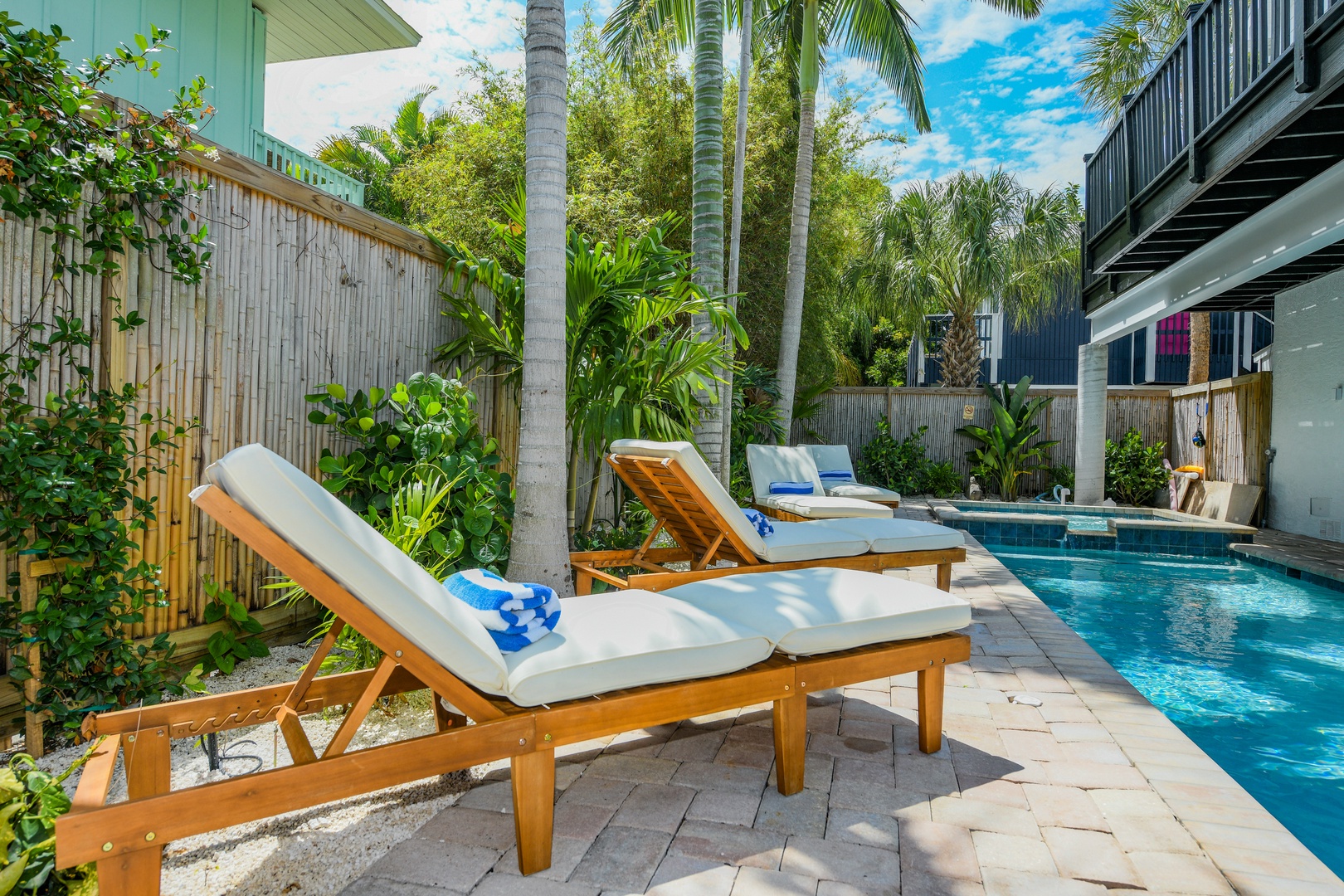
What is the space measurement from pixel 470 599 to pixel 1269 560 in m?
7.60

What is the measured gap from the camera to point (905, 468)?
12.1m

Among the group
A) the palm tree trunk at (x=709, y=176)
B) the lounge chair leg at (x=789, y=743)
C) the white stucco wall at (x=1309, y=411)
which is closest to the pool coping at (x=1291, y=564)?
the white stucco wall at (x=1309, y=411)

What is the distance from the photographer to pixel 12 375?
2.27 meters

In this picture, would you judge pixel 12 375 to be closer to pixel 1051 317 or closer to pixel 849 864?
pixel 849 864

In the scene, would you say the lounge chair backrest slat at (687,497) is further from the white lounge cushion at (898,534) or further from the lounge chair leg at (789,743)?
the lounge chair leg at (789,743)

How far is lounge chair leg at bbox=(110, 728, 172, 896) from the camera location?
1.31 metres

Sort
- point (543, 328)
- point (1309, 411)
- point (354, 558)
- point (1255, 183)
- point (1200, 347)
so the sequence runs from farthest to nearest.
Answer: point (1200, 347) < point (1309, 411) < point (1255, 183) < point (543, 328) < point (354, 558)

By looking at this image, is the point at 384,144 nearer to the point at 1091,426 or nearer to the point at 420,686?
the point at 1091,426

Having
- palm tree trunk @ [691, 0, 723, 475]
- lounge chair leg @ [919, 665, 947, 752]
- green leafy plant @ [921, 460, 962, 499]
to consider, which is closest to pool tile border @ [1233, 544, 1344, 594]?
green leafy plant @ [921, 460, 962, 499]

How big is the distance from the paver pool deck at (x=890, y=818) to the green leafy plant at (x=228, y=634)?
1.51m

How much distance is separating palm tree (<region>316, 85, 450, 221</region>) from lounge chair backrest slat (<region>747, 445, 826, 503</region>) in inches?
399

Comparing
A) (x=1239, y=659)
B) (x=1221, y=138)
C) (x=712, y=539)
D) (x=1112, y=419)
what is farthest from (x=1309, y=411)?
(x=712, y=539)

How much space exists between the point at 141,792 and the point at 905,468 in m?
11.7

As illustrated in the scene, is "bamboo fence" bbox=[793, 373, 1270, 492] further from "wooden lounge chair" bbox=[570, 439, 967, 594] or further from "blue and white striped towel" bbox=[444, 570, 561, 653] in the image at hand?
"blue and white striped towel" bbox=[444, 570, 561, 653]
